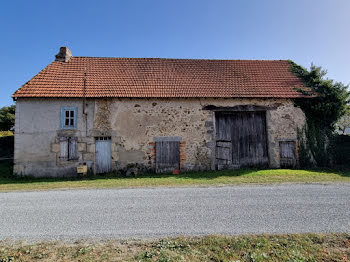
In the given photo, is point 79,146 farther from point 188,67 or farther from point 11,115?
point 11,115

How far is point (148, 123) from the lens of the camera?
1023cm

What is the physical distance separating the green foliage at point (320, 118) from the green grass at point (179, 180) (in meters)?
1.30

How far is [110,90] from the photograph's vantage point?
10312 millimetres

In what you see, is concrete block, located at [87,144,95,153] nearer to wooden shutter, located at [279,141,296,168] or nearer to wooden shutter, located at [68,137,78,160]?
wooden shutter, located at [68,137,78,160]

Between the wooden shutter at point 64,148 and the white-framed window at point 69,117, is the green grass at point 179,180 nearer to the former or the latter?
the wooden shutter at point 64,148

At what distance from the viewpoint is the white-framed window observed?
32.2 feet

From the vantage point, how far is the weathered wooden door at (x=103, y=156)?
994cm

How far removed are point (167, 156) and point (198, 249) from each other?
7.21 metres

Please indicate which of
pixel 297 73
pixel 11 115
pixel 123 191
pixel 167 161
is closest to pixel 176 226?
pixel 123 191

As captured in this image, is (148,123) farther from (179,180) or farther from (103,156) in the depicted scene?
(179,180)

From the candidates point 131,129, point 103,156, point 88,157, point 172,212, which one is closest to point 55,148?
point 88,157

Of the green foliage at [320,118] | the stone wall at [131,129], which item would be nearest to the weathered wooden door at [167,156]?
the stone wall at [131,129]

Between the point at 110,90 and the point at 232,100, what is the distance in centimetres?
643

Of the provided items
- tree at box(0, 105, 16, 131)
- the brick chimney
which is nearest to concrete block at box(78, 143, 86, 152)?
the brick chimney
